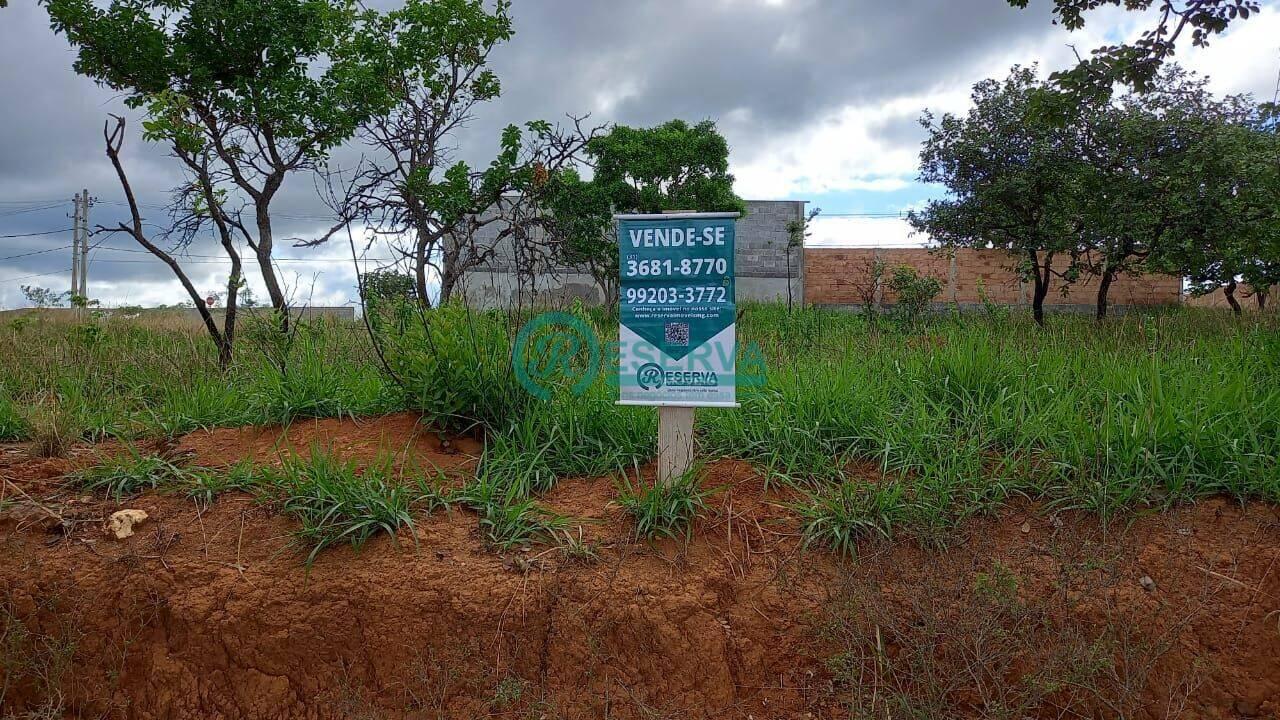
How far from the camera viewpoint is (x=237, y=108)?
909 cm

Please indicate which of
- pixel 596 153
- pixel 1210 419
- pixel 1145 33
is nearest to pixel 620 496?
pixel 1210 419

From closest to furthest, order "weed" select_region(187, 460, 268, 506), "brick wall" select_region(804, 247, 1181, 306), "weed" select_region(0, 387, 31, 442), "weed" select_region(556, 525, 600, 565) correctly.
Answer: "weed" select_region(556, 525, 600, 565) < "weed" select_region(187, 460, 268, 506) < "weed" select_region(0, 387, 31, 442) < "brick wall" select_region(804, 247, 1181, 306)

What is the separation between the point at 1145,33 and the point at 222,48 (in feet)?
30.9

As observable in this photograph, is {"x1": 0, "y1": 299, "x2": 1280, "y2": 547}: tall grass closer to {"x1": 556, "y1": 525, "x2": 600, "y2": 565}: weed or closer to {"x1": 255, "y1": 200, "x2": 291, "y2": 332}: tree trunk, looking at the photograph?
{"x1": 556, "y1": 525, "x2": 600, "y2": 565}: weed

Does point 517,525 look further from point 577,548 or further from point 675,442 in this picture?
point 675,442

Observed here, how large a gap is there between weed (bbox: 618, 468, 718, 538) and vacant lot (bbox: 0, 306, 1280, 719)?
19 mm

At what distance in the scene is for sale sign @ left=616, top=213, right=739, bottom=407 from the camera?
3658 mm

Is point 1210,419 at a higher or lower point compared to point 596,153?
lower

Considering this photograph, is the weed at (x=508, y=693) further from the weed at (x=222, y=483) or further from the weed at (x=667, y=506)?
the weed at (x=222, y=483)

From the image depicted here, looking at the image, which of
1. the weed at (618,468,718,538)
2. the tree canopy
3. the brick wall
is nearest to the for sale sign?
the weed at (618,468,718,538)

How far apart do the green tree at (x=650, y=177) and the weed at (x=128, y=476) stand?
1211 cm

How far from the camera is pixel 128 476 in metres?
4.26

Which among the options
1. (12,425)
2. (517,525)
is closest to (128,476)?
(12,425)

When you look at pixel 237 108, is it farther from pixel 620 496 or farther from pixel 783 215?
pixel 783 215
